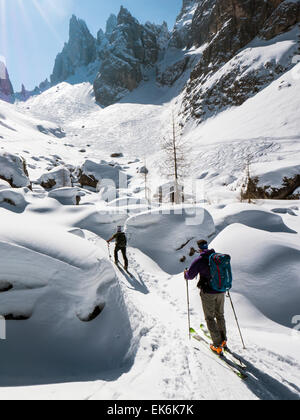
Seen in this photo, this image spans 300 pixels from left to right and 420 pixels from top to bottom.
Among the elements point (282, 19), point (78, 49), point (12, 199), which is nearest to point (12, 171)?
point (12, 199)

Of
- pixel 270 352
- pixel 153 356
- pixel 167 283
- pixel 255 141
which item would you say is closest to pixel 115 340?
pixel 153 356

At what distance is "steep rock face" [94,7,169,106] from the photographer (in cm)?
12206

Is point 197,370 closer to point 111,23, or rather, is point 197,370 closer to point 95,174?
point 95,174

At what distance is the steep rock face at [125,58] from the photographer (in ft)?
400

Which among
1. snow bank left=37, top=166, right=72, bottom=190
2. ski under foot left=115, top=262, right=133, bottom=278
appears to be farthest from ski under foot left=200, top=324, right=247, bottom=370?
snow bank left=37, top=166, right=72, bottom=190

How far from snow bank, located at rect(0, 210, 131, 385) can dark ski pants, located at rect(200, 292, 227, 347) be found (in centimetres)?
157

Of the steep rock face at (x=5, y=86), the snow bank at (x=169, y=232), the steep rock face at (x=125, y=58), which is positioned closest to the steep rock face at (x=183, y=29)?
the steep rock face at (x=125, y=58)

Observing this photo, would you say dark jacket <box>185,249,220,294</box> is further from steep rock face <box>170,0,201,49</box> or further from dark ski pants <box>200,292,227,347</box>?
steep rock face <box>170,0,201,49</box>

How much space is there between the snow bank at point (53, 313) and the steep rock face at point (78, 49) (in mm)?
219441

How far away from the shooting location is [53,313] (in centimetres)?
322

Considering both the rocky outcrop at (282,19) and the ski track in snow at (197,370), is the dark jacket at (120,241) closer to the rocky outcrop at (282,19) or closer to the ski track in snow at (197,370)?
the ski track in snow at (197,370)

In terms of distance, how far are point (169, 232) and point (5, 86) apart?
250946 mm
